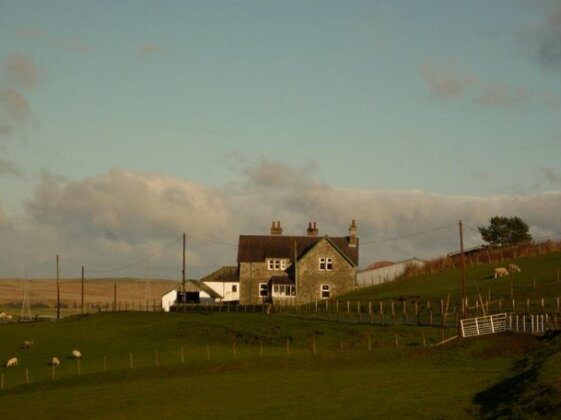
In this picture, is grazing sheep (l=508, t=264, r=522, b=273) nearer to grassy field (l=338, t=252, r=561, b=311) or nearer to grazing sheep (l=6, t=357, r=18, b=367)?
grassy field (l=338, t=252, r=561, b=311)

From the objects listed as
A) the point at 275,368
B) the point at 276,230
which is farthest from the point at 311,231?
the point at 275,368

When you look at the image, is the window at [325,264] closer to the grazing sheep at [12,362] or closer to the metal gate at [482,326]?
the metal gate at [482,326]

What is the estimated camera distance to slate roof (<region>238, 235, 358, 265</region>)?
450 feet

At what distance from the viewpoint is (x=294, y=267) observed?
13425 centimetres

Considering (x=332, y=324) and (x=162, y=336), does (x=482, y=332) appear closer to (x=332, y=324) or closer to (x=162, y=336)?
(x=332, y=324)

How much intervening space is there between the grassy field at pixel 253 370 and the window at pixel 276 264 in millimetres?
33167

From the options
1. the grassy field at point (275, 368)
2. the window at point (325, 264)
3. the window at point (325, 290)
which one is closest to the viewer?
the grassy field at point (275, 368)

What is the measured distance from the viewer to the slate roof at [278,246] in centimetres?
13712

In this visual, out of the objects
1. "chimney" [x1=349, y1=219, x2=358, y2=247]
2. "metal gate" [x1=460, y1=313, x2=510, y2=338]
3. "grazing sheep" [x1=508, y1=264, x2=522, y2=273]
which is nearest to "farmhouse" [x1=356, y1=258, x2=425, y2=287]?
"chimney" [x1=349, y1=219, x2=358, y2=247]

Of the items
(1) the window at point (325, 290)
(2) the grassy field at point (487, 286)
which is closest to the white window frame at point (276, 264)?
(1) the window at point (325, 290)

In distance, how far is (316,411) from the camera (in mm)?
47188

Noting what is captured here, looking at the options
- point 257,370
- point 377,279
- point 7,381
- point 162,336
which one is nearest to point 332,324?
point 162,336

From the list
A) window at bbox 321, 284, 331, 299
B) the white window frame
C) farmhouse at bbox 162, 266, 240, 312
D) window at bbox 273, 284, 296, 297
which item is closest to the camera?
window at bbox 273, 284, 296, 297

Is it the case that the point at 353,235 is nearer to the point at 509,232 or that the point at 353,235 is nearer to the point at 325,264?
the point at 325,264
